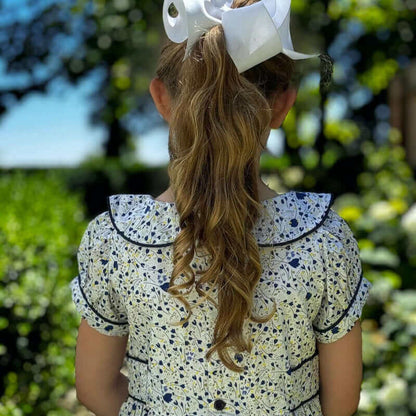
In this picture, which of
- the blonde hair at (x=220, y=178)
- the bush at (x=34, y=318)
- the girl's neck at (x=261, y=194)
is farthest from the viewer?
the bush at (x=34, y=318)

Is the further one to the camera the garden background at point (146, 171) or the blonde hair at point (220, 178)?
the garden background at point (146, 171)

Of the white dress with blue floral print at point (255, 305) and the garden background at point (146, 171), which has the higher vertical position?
the white dress with blue floral print at point (255, 305)

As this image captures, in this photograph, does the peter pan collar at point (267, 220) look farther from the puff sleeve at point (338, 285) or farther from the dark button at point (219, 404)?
the dark button at point (219, 404)

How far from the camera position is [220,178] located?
123 cm

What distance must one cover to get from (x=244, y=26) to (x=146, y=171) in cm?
968

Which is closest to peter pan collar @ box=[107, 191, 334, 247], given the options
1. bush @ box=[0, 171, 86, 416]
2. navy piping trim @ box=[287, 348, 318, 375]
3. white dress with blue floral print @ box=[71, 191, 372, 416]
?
white dress with blue floral print @ box=[71, 191, 372, 416]

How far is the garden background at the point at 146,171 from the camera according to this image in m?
3.08

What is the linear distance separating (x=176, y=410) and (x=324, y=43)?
688cm

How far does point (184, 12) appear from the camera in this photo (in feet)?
4.10

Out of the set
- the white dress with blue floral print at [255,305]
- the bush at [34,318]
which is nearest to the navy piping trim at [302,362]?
the white dress with blue floral print at [255,305]

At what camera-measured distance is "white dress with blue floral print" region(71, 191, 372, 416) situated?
1.29m

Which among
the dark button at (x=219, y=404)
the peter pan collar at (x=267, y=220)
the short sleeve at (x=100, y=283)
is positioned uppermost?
the peter pan collar at (x=267, y=220)

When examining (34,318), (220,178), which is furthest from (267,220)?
(34,318)

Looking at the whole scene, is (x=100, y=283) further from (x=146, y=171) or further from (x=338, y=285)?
(x=146, y=171)
